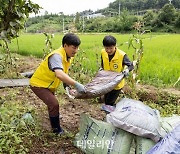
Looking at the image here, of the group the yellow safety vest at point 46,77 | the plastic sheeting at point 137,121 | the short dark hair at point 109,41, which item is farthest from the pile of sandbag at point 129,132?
the short dark hair at point 109,41

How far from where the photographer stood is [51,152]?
2.64 metres

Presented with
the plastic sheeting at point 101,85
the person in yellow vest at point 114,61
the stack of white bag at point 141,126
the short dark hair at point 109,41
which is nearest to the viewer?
the stack of white bag at point 141,126

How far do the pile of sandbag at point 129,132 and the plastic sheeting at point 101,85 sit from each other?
22 centimetres

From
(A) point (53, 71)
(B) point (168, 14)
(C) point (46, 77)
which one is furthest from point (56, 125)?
(B) point (168, 14)

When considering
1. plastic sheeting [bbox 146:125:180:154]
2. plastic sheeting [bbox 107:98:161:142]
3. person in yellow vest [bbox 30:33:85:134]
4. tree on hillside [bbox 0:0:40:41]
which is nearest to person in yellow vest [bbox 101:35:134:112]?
person in yellow vest [bbox 30:33:85:134]

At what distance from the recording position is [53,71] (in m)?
2.68

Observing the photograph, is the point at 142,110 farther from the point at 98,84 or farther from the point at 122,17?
the point at 122,17

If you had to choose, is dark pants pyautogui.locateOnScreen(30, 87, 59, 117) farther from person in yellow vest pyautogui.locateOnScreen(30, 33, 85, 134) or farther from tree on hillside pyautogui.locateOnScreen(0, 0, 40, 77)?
tree on hillside pyautogui.locateOnScreen(0, 0, 40, 77)

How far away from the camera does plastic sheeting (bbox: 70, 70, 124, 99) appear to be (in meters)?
2.64

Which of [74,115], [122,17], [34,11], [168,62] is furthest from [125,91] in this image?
[122,17]

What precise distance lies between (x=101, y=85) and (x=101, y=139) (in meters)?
0.54

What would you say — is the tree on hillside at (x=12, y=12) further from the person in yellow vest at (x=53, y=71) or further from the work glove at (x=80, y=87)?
the work glove at (x=80, y=87)

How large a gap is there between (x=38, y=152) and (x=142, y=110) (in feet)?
3.11

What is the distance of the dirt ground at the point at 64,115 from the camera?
2711mm
